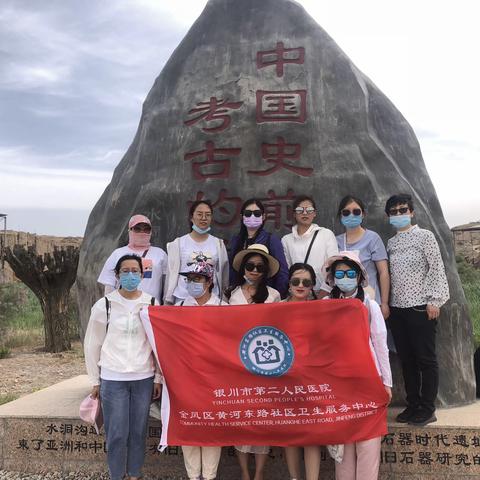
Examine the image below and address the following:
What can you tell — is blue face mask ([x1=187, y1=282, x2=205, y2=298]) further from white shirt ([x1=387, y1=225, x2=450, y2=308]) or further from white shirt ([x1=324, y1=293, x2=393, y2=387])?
white shirt ([x1=387, y1=225, x2=450, y2=308])

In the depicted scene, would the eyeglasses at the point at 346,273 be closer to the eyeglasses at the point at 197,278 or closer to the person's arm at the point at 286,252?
the person's arm at the point at 286,252

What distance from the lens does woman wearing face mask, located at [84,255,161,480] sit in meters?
3.09

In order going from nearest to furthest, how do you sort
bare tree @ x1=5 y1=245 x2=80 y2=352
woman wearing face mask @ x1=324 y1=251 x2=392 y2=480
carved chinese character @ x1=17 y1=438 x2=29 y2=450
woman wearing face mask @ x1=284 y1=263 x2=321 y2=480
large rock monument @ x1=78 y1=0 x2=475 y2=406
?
woman wearing face mask @ x1=324 y1=251 x2=392 y2=480 → woman wearing face mask @ x1=284 y1=263 x2=321 y2=480 → carved chinese character @ x1=17 y1=438 x2=29 y2=450 → large rock monument @ x1=78 y1=0 x2=475 y2=406 → bare tree @ x1=5 y1=245 x2=80 y2=352

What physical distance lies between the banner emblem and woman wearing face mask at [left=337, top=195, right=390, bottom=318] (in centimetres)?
80

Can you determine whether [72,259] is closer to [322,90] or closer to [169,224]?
[169,224]

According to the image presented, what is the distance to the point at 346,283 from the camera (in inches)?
121

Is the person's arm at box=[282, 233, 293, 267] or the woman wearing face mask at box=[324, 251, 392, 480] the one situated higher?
the person's arm at box=[282, 233, 293, 267]

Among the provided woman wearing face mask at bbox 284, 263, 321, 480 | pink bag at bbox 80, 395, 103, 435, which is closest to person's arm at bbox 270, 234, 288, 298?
woman wearing face mask at bbox 284, 263, 321, 480

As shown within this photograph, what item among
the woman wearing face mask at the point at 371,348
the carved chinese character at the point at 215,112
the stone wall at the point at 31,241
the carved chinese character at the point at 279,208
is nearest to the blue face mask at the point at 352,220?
the woman wearing face mask at the point at 371,348

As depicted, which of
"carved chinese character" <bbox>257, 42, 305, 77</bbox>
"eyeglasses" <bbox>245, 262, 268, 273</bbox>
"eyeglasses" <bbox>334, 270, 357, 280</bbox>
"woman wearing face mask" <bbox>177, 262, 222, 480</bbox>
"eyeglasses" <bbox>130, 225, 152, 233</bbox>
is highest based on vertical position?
"carved chinese character" <bbox>257, 42, 305, 77</bbox>

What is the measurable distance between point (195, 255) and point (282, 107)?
1697mm

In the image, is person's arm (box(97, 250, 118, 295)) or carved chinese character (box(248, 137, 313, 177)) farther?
carved chinese character (box(248, 137, 313, 177))

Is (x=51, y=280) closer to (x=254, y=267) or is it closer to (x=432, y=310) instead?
(x=254, y=267)

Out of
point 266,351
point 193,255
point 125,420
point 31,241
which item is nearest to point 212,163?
point 193,255
